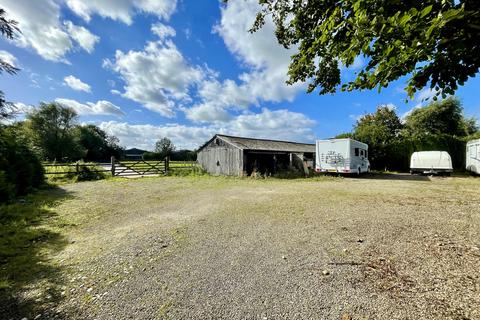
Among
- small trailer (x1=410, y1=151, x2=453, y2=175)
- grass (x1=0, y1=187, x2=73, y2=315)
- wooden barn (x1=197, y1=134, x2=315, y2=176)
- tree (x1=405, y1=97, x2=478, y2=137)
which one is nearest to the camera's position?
grass (x1=0, y1=187, x2=73, y2=315)

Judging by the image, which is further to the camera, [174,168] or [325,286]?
[174,168]

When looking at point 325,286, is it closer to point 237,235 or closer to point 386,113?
point 237,235

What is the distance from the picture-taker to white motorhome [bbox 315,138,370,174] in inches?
584

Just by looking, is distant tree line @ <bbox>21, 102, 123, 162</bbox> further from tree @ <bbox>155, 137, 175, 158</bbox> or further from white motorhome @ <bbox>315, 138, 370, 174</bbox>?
white motorhome @ <bbox>315, 138, 370, 174</bbox>

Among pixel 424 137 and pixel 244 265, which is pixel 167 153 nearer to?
pixel 424 137

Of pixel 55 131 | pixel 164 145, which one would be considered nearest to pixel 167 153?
pixel 164 145

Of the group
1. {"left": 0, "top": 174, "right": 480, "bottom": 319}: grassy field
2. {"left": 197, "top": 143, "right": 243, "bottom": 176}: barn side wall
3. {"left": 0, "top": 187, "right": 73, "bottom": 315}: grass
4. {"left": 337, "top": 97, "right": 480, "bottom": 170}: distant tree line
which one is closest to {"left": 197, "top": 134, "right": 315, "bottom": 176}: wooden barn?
{"left": 197, "top": 143, "right": 243, "bottom": 176}: barn side wall

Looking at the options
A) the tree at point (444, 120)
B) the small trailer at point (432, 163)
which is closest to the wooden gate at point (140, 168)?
the small trailer at point (432, 163)

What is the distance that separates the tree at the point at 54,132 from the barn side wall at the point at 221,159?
30164 millimetres

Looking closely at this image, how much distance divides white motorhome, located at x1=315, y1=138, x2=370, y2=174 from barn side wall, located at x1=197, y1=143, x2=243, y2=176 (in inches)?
241

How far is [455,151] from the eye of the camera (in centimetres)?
1975

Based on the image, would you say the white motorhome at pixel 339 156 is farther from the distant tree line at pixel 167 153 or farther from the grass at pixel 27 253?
the distant tree line at pixel 167 153

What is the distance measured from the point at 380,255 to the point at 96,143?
6095 centimetres

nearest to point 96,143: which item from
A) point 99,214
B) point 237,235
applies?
point 99,214
